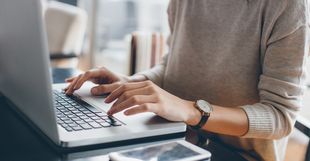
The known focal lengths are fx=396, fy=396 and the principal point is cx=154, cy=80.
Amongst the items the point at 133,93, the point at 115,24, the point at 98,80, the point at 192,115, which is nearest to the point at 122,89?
the point at 133,93

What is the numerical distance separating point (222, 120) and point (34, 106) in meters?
0.37

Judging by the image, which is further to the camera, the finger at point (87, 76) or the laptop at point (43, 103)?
the finger at point (87, 76)

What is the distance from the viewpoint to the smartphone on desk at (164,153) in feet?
1.85

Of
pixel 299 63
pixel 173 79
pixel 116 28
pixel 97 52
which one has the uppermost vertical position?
pixel 299 63

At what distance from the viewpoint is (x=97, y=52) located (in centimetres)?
403

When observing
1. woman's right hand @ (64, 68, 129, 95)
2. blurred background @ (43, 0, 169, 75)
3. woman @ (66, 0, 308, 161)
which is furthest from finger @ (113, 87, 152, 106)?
blurred background @ (43, 0, 169, 75)

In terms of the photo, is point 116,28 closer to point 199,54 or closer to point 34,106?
point 199,54

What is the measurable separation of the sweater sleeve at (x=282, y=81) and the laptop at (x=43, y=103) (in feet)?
0.68

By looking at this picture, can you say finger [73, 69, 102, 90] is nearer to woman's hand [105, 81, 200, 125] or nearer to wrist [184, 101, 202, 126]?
woman's hand [105, 81, 200, 125]

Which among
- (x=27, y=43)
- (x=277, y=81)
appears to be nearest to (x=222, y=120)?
(x=277, y=81)

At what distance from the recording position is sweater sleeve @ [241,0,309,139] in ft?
2.71

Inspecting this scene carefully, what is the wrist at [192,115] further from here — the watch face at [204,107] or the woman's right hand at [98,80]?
the woman's right hand at [98,80]

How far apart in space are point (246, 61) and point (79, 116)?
1.43 feet

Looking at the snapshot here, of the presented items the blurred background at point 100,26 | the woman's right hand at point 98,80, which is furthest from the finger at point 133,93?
the blurred background at point 100,26
